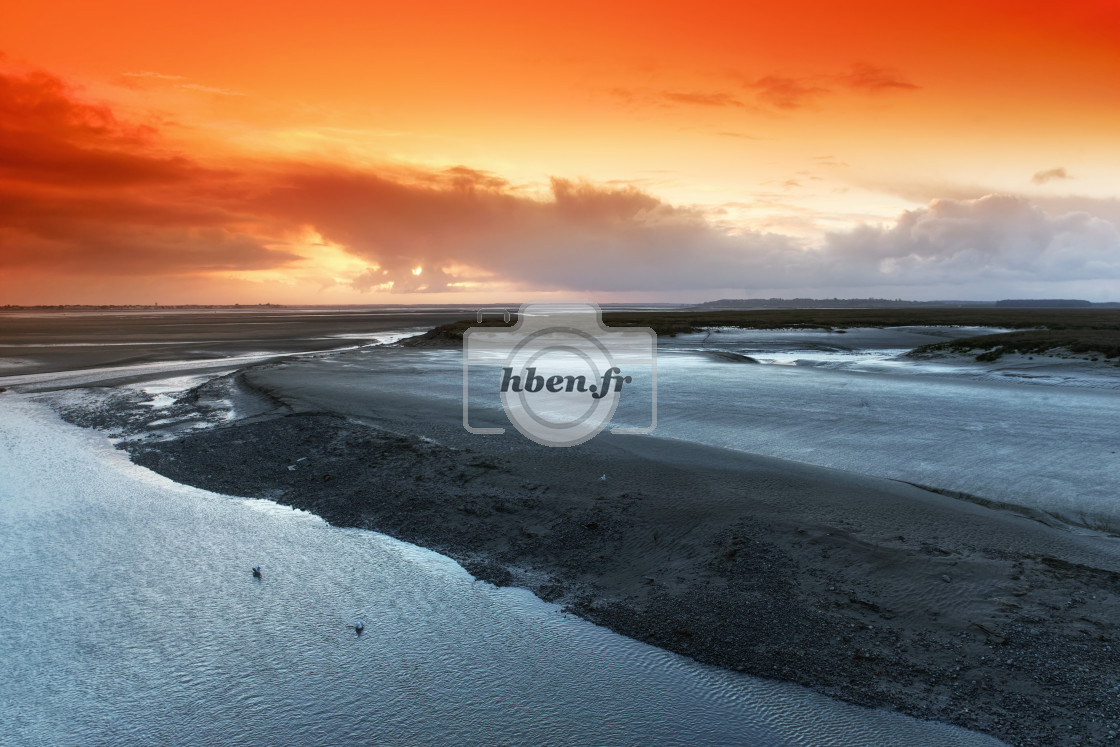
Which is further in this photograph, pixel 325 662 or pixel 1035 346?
pixel 1035 346

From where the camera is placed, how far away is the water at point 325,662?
15.5 ft

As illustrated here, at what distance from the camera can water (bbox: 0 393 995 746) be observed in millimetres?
4734

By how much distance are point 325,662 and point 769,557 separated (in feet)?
14.5

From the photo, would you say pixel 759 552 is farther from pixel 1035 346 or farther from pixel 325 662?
pixel 1035 346

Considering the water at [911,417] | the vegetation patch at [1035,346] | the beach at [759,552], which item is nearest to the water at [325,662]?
the beach at [759,552]

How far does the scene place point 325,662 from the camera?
5621mm

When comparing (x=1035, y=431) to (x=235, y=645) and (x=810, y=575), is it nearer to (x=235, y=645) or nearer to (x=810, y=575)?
(x=810, y=575)

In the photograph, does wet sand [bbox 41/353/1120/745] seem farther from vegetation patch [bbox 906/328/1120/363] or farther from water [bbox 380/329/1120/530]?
vegetation patch [bbox 906/328/1120/363]

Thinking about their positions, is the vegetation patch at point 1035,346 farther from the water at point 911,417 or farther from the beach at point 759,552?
the beach at point 759,552

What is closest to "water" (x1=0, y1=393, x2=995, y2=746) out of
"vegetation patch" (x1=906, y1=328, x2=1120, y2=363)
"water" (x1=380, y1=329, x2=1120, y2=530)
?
"water" (x1=380, y1=329, x2=1120, y2=530)

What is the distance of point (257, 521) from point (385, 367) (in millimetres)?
17610

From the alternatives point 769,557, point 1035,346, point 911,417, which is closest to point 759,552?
point 769,557

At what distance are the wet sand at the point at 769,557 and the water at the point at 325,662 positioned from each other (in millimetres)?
426

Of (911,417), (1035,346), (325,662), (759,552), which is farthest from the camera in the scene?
(1035,346)
